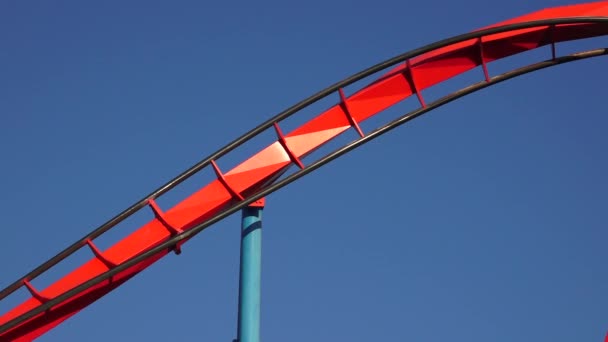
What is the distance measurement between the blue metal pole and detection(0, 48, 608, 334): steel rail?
0.59 m

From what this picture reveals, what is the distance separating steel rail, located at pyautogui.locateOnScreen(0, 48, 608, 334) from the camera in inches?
573

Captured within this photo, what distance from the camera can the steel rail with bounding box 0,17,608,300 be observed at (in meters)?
14.7

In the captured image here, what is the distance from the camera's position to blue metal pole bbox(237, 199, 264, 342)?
581 inches

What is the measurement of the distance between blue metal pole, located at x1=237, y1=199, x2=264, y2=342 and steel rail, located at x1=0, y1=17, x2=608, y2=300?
0.95m

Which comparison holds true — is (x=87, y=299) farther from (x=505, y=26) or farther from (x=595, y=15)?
(x=595, y=15)

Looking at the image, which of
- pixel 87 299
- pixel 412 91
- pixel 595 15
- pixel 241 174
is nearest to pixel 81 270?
pixel 87 299

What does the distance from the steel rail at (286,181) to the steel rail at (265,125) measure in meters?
0.44

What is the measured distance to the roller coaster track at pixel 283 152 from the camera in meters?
14.7

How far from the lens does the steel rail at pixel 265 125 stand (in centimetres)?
1470

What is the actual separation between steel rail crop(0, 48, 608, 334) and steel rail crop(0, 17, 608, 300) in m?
0.44

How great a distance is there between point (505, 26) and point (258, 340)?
5.21 meters

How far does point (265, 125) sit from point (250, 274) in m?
1.99

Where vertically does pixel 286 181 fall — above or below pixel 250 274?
above

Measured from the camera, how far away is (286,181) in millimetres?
14633
